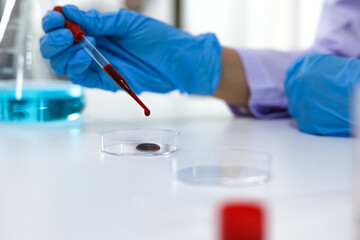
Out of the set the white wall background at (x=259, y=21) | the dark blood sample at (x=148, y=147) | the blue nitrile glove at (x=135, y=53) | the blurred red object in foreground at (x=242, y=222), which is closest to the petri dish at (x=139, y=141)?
the dark blood sample at (x=148, y=147)

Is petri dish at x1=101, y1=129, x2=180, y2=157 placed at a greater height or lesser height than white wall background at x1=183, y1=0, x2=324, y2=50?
lesser

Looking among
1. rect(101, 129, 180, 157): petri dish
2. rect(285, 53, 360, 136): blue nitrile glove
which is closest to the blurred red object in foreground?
rect(101, 129, 180, 157): petri dish

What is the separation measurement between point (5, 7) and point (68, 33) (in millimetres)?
160

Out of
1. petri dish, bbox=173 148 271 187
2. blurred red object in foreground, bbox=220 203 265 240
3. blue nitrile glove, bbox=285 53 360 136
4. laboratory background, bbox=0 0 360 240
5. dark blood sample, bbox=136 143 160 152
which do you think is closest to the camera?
blurred red object in foreground, bbox=220 203 265 240

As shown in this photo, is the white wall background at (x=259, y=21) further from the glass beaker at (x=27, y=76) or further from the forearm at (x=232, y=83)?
the glass beaker at (x=27, y=76)

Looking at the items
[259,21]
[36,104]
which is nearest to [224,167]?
[36,104]

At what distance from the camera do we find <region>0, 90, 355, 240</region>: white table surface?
0.37m

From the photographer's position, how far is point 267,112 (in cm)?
110

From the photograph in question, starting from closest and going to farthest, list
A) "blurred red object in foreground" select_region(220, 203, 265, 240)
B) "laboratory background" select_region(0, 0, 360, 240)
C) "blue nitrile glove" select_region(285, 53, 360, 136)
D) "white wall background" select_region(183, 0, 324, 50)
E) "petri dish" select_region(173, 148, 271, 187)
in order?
"blurred red object in foreground" select_region(220, 203, 265, 240) → "laboratory background" select_region(0, 0, 360, 240) → "petri dish" select_region(173, 148, 271, 187) → "blue nitrile glove" select_region(285, 53, 360, 136) → "white wall background" select_region(183, 0, 324, 50)

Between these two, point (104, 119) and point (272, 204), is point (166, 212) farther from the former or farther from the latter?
point (104, 119)

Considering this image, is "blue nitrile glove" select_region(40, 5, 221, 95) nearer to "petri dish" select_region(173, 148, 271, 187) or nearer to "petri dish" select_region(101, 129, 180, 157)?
"petri dish" select_region(101, 129, 180, 157)

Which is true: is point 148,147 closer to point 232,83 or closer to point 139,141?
point 139,141

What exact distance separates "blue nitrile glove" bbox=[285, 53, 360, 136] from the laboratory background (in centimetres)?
3

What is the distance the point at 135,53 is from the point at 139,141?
1.16 feet
